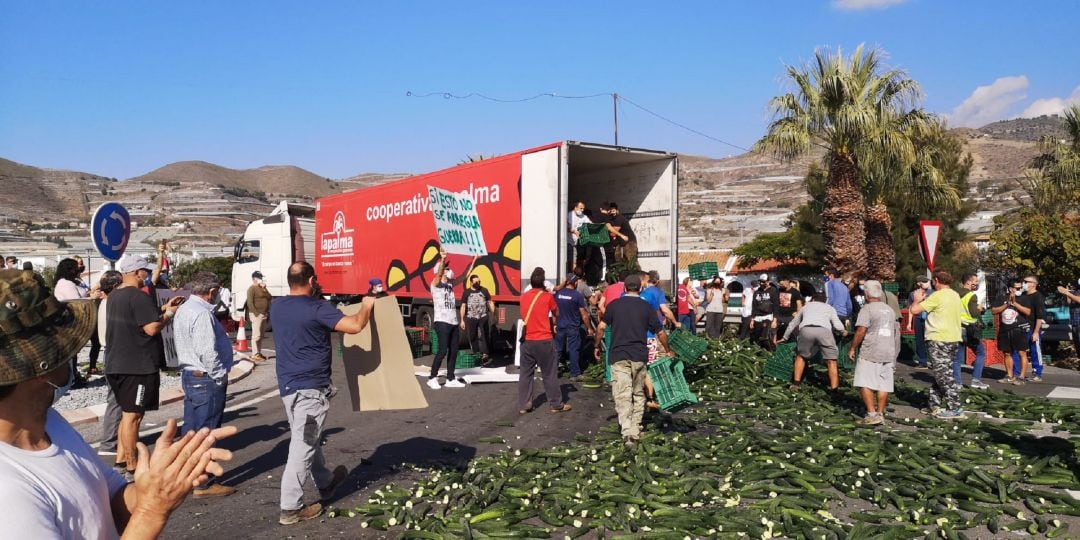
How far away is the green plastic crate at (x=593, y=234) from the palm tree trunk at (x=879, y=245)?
1510cm

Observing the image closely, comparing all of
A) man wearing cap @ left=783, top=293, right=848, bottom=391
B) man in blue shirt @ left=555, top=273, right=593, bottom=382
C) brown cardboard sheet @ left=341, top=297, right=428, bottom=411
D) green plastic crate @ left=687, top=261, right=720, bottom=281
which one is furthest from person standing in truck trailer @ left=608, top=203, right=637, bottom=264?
brown cardboard sheet @ left=341, top=297, right=428, bottom=411

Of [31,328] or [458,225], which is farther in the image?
[458,225]

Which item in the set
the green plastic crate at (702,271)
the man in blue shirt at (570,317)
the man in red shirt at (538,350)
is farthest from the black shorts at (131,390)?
the green plastic crate at (702,271)

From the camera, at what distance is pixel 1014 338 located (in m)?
12.6

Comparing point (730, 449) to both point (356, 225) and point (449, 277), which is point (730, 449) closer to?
point (449, 277)

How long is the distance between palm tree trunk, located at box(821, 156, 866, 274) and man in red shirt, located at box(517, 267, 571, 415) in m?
12.7

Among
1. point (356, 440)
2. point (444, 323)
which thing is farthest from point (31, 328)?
point (444, 323)

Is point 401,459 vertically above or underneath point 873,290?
underneath

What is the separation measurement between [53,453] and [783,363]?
35.4 feet

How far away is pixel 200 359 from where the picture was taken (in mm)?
6582

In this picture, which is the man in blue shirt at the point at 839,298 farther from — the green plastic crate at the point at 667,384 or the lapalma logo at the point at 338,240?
the lapalma logo at the point at 338,240

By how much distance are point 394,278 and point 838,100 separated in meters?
12.5

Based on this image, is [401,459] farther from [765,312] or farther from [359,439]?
[765,312]

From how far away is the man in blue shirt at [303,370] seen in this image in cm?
550
